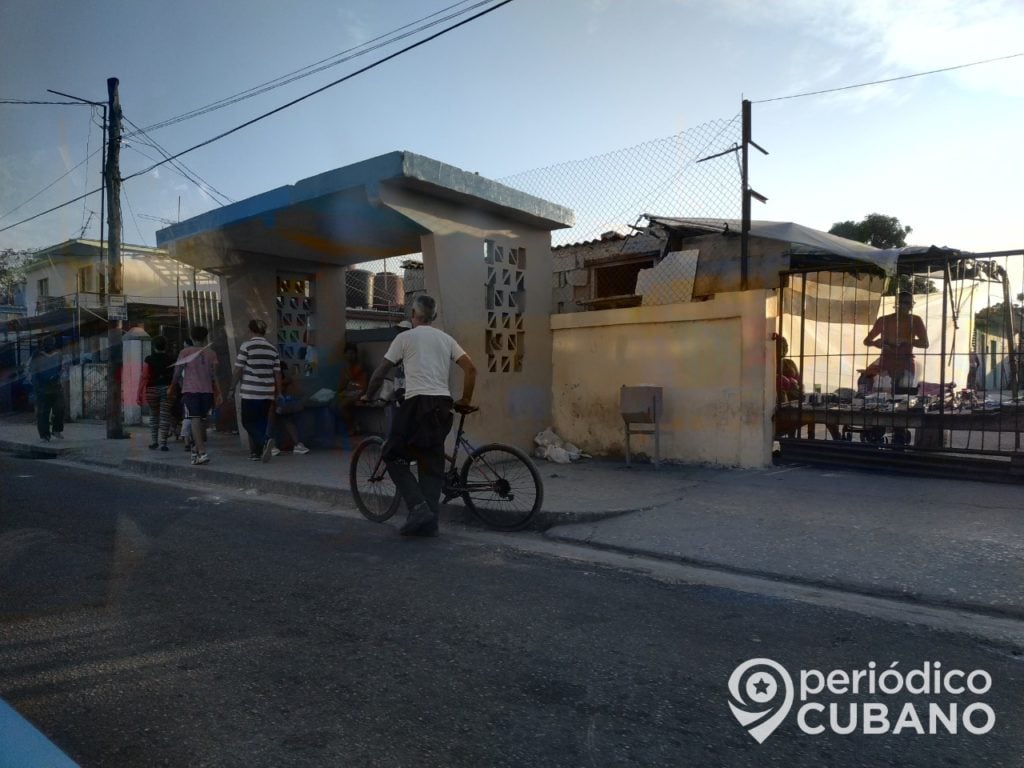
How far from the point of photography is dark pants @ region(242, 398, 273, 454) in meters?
8.70

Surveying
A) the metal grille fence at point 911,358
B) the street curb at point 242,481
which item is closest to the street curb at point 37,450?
the street curb at point 242,481

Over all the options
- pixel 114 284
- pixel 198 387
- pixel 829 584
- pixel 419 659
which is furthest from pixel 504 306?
pixel 114 284

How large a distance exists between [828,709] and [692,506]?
135 inches

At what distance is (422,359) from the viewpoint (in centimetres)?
530

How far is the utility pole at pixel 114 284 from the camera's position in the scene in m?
12.4

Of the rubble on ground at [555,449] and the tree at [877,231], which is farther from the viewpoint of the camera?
the tree at [877,231]

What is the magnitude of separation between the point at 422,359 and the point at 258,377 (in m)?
4.07

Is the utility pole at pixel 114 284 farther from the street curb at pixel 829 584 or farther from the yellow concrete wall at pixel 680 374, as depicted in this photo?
the street curb at pixel 829 584

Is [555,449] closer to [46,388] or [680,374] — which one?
[680,374]

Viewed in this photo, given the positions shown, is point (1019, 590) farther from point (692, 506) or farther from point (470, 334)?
point (470, 334)

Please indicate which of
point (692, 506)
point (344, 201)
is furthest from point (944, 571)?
point (344, 201)

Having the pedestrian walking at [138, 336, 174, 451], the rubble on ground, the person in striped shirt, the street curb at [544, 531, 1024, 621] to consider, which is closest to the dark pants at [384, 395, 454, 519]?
the street curb at [544, 531, 1024, 621]

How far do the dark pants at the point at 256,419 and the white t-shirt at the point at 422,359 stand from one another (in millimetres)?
4028

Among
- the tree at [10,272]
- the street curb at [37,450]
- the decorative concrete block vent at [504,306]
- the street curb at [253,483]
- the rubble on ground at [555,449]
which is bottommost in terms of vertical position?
the street curb at [37,450]
